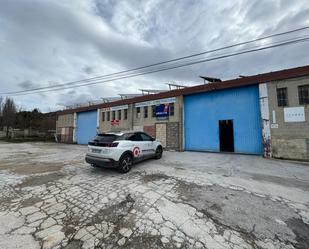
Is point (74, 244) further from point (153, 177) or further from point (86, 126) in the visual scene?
point (86, 126)

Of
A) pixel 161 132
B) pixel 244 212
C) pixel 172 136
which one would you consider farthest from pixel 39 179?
pixel 161 132

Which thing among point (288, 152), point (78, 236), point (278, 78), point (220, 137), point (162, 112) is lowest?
point (78, 236)

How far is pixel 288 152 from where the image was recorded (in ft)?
32.7

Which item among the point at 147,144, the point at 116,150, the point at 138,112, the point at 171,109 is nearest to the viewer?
the point at 116,150

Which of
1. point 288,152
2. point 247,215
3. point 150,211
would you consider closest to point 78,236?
point 150,211

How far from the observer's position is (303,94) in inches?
385

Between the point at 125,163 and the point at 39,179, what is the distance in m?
3.10

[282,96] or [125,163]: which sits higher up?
[282,96]

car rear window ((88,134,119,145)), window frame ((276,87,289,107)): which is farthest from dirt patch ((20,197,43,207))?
window frame ((276,87,289,107))

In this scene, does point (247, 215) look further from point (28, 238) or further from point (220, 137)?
point (220, 137)

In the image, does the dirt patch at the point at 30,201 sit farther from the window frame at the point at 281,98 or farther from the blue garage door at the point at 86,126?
the blue garage door at the point at 86,126

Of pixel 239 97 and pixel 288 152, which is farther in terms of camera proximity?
pixel 239 97

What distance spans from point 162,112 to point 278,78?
867 centimetres

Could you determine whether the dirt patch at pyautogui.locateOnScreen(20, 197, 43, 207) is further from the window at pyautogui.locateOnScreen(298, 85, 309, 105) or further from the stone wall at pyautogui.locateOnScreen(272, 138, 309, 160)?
the window at pyautogui.locateOnScreen(298, 85, 309, 105)
